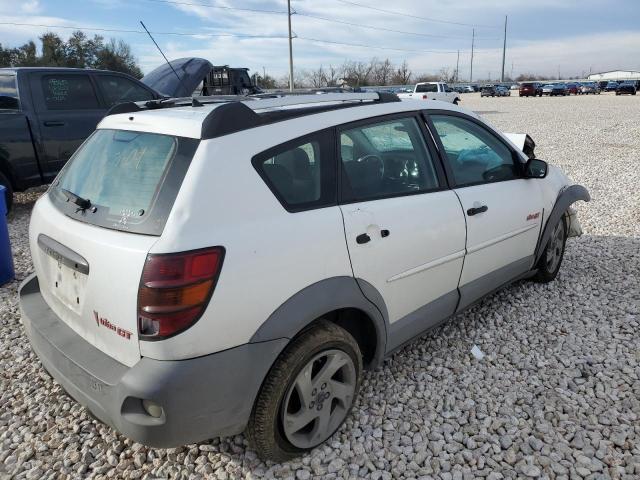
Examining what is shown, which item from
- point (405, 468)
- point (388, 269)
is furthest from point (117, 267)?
point (405, 468)

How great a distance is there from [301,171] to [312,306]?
0.64 meters

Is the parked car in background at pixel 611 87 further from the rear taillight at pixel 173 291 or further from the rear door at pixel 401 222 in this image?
the rear taillight at pixel 173 291

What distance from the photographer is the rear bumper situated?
186 centimetres

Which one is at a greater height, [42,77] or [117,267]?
[42,77]

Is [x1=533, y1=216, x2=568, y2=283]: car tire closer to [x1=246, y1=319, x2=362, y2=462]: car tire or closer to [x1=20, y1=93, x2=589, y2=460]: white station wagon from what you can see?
[x1=20, y1=93, x2=589, y2=460]: white station wagon

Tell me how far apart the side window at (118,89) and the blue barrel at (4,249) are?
3.41 metres

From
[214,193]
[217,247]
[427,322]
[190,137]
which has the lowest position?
[427,322]

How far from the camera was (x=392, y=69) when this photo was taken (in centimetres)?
8312

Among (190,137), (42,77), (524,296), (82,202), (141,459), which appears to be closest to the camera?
(190,137)

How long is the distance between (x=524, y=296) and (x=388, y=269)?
2156mm

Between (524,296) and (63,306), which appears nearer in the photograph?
(63,306)

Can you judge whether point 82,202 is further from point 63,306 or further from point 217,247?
point 217,247

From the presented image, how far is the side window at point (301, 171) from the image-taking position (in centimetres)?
217

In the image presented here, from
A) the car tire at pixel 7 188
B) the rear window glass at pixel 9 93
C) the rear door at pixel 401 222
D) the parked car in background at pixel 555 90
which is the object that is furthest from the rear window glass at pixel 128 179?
the parked car in background at pixel 555 90
